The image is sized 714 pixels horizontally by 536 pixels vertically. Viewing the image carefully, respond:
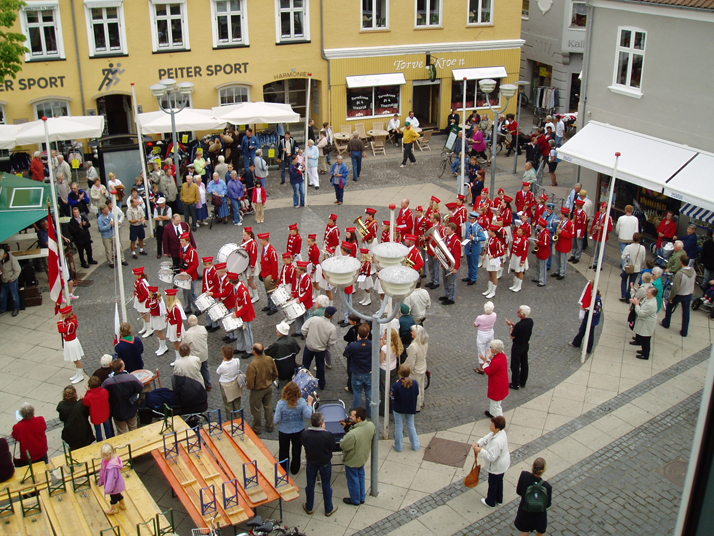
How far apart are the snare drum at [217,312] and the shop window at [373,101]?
1657cm

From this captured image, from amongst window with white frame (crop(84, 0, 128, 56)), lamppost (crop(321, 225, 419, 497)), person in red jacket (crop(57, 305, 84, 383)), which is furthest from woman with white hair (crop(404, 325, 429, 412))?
window with white frame (crop(84, 0, 128, 56))

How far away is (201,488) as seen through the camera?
9070 mm

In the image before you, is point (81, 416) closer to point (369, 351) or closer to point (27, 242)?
point (369, 351)

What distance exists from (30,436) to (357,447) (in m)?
4.44

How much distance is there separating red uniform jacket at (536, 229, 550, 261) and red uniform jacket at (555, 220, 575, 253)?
485mm

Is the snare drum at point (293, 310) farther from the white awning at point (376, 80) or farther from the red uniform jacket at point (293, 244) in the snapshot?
the white awning at point (376, 80)

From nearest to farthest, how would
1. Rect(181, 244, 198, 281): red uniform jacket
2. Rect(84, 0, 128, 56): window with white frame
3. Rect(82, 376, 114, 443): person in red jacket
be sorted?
Rect(82, 376, 114, 443): person in red jacket
Rect(181, 244, 198, 281): red uniform jacket
Rect(84, 0, 128, 56): window with white frame

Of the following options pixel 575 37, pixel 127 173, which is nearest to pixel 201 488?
pixel 127 173

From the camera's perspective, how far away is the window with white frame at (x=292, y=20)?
26.8 metres

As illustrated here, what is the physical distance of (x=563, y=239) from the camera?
54.3 feet

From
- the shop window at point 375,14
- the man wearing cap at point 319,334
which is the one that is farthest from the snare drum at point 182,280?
the shop window at point 375,14

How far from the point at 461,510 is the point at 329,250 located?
7442 millimetres

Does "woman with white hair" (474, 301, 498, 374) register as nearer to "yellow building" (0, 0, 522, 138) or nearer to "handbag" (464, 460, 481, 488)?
"handbag" (464, 460, 481, 488)

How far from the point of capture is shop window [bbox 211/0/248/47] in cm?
2619
